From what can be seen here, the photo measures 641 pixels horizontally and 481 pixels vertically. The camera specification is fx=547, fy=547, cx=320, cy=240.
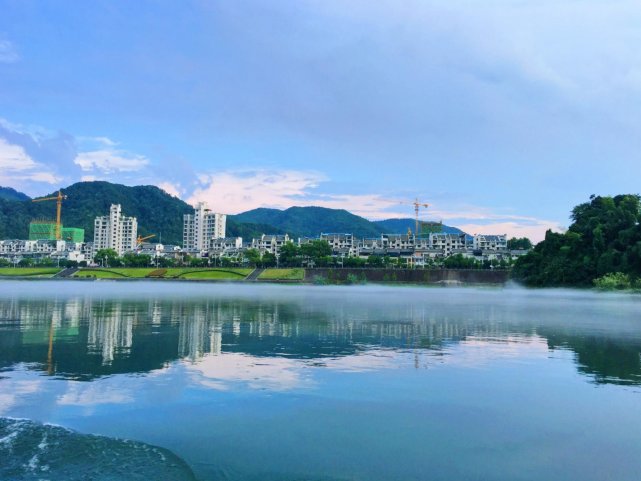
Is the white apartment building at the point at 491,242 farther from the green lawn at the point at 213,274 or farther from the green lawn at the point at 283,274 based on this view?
the green lawn at the point at 213,274

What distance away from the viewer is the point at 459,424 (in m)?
10.6

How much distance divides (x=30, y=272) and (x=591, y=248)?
11473cm

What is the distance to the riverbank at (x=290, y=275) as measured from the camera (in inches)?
4242

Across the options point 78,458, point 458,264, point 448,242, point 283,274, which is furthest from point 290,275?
point 78,458

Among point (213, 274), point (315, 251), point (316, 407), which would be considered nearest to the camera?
point (316, 407)

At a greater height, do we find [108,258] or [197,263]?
[108,258]

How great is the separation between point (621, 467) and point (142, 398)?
30.2 ft

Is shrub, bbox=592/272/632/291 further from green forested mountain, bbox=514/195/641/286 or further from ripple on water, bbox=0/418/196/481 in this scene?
ripple on water, bbox=0/418/196/481

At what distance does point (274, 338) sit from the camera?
22.3 m

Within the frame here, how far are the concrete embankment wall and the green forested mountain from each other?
1555 centimetres

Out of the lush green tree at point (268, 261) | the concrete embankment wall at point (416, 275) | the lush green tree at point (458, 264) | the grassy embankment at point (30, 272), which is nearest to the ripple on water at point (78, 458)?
the concrete embankment wall at point (416, 275)

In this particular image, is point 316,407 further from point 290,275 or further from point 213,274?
point 213,274

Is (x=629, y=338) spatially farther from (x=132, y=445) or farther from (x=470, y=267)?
(x=470, y=267)

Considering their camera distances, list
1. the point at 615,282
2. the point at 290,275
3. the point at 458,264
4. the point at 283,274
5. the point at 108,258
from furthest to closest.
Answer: the point at 108,258
the point at 458,264
the point at 283,274
the point at 290,275
the point at 615,282
